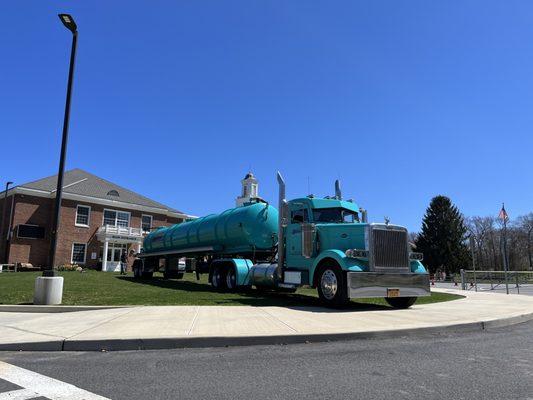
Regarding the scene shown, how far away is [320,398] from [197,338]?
2.96 metres

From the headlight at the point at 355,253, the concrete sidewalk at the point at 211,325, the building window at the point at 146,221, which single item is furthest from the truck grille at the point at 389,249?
the building window at the point at 146,221

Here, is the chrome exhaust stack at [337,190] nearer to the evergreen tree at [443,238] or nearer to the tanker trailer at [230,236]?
the tanker trailer at [230,236]

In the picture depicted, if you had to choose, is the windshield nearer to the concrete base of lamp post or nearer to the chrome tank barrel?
the chrome tank barrel

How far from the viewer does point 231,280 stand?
1653cm

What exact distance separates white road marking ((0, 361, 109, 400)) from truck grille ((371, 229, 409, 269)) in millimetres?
8139

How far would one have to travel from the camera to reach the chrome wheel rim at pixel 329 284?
11570 millimetres

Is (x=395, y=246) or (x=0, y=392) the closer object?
(x=0, y=392)

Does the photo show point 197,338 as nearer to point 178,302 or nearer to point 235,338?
point 235,338

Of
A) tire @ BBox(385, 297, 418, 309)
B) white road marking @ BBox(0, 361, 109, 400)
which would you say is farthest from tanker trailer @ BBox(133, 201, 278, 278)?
white road marking @ BBox(0, 361, 109, 400)

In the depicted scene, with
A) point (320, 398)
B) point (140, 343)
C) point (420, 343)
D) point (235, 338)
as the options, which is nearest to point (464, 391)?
point (320, 398)

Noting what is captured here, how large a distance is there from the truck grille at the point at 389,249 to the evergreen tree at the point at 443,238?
50331 millimetres

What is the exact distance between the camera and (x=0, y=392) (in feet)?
14.9

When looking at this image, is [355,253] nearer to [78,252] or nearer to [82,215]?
[78,252]

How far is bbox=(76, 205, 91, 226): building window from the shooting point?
4556cm
